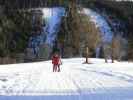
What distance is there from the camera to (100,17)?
94438 mm

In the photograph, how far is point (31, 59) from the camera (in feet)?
241

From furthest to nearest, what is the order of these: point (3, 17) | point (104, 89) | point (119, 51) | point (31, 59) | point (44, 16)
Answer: point (44, 16) < point (3, 17) < point (31, 59) < point (119, 51) < point (104, 89)

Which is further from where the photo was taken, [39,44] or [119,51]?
[39,44]

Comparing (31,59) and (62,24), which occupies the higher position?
(62,24)

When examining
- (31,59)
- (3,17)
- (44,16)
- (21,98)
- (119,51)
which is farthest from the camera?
(44,16)

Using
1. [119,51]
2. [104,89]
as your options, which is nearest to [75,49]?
[119,51]

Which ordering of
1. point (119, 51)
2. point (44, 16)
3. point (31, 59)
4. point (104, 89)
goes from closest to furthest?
point (104, 89) < point (119, 51) < point (31, 59) < point (44, 16)

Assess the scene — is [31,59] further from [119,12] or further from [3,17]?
[119,12]

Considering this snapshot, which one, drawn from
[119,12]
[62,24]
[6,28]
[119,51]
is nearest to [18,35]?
[6,28]

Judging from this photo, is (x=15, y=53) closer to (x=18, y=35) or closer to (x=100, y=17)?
(x=18, y=35)

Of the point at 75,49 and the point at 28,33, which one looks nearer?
the point at 75,49

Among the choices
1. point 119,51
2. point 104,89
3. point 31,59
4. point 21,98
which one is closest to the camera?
point 21,98

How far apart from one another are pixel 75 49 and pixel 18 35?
12763 millimetres

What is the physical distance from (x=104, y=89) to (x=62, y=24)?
63246 millimetres
